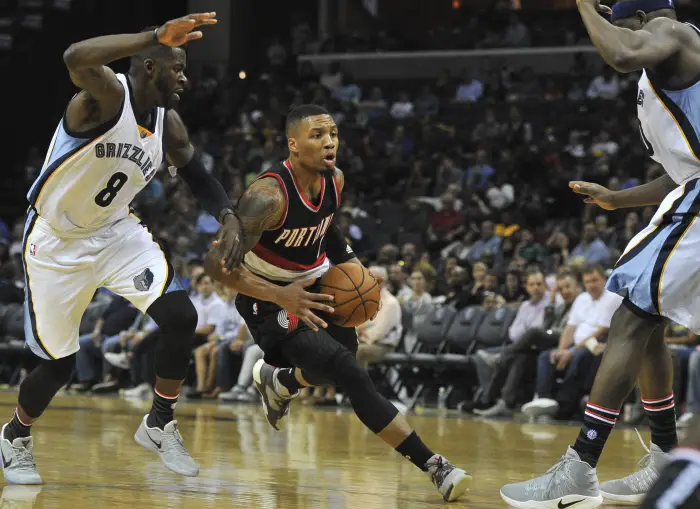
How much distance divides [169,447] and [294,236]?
116cm

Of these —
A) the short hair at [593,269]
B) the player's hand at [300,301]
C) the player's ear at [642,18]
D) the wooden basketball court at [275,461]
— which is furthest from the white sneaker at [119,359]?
the player's ear at [642,18]

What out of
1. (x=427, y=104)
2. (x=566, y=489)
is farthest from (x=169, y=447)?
(x=427, y=104)

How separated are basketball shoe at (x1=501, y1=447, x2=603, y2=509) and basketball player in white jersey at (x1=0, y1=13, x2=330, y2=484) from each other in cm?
168

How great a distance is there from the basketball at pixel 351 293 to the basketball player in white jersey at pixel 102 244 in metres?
0.61

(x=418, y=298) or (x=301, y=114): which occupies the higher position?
(x=301, y=114)

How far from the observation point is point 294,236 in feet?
17.0

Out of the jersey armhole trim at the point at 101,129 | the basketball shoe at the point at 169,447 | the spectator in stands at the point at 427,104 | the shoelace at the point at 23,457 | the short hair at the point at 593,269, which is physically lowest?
the spectator in stands at the point at 427,104

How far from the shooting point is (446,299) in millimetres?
11766

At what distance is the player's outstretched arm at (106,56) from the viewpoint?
13.9 ft

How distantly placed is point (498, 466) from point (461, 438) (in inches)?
68.5

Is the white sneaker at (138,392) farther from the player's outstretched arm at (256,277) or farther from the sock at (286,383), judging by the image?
the player's outstretched arm at (256,277)

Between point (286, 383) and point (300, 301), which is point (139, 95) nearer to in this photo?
point (300, 301)

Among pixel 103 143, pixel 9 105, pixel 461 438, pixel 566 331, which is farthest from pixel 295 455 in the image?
pixel 9 105

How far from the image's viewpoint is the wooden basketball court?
457 cm
